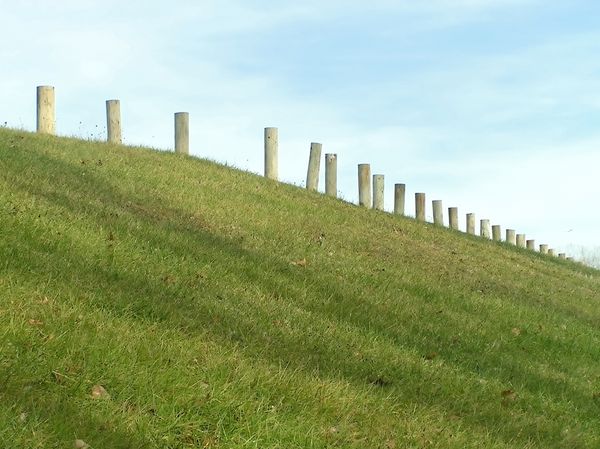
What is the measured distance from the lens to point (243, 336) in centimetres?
723

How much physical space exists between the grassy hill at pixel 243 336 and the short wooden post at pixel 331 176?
10131 mm

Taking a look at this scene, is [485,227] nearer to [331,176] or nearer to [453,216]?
[453,216]

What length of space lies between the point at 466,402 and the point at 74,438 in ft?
13.3

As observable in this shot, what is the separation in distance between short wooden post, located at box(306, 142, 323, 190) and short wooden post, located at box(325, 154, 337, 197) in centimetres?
53

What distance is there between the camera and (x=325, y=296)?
1021 cm

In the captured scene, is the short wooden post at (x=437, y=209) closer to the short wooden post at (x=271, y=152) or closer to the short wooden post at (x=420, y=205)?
the short wooden post at (x=420, y=205)

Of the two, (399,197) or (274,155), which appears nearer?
(274,155)

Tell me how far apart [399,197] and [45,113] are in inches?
547

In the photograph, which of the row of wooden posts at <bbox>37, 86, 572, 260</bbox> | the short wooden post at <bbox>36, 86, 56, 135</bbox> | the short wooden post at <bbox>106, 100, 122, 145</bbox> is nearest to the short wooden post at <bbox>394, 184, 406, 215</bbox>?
the row of wooden posts at <bbox>37, 86, 572, 260</bbox>

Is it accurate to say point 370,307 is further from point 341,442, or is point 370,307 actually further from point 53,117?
point 53,117

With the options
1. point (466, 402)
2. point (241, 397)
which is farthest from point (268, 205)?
point (241, 397)

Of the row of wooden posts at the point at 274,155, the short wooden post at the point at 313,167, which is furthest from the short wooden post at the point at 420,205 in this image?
the short wooden post at the point at 313,167

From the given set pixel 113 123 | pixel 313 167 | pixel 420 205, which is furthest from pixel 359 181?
pixel 113 123

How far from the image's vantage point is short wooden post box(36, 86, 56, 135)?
21.8 m
